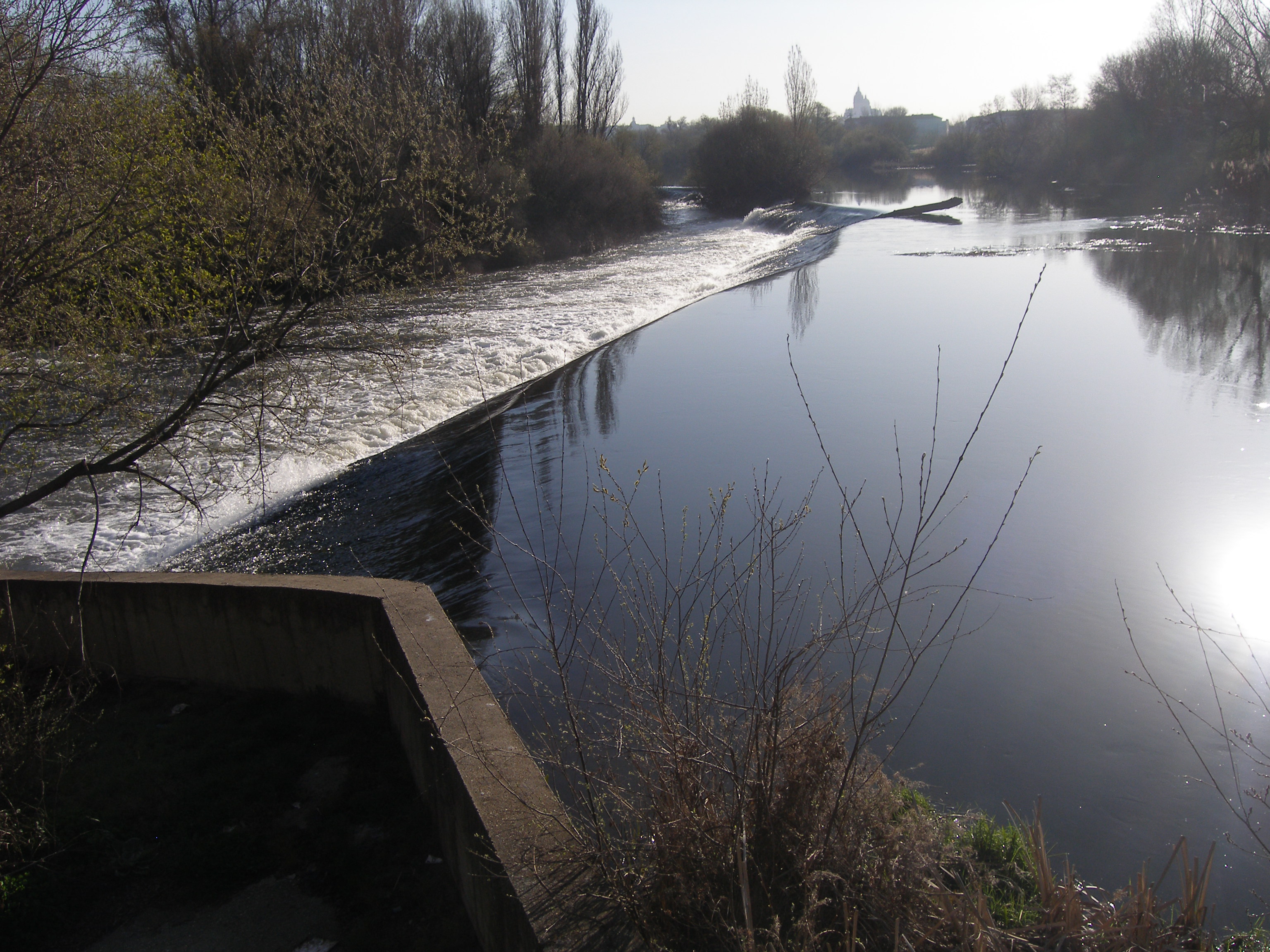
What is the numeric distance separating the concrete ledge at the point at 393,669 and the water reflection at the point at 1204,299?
11.4 metres

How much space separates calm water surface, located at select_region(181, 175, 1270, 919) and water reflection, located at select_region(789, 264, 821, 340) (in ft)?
0.61

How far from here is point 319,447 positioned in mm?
10547

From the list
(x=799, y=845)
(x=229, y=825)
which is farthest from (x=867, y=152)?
(x=799, y=845)

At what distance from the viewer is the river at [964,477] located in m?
4.92

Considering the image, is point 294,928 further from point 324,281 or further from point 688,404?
point 688,404

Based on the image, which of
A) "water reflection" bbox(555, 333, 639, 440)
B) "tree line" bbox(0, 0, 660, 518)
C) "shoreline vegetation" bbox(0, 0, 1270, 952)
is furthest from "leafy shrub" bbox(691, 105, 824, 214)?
"tree line" bbox(0, 0, 660, 518)

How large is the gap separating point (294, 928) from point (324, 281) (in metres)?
6.47

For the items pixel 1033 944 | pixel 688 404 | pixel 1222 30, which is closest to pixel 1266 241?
pixel 688 404

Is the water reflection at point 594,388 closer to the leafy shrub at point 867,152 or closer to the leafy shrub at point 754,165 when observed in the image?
the leafy shrub at point 754,165

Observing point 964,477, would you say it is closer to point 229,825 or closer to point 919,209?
point 229,825

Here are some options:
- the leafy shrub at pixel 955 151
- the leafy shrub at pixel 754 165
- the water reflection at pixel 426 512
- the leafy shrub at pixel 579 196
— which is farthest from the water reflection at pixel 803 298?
the leafy shrub at pixel 955 151

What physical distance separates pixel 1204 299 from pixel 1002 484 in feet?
38.6

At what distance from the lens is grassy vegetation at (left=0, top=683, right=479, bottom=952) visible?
348 centimetres

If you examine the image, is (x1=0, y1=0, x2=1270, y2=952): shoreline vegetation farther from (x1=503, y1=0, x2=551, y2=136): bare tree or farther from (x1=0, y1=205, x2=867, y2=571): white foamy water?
(x1=503, y1=0, x2=551, y2=136): bare tree
